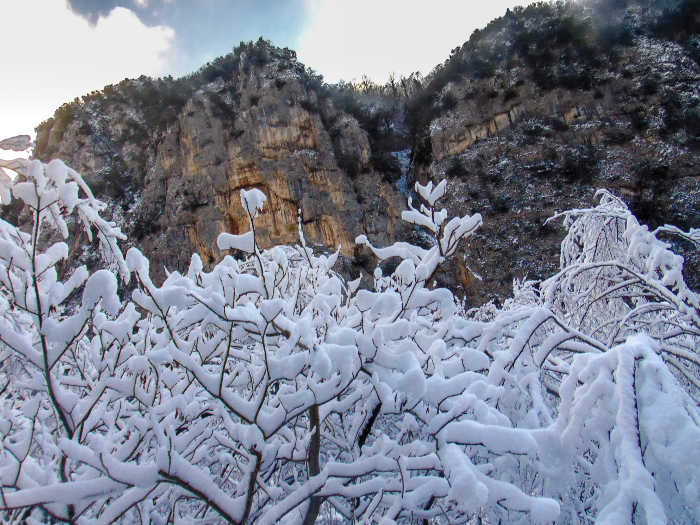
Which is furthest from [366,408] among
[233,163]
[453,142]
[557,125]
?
[557,125]

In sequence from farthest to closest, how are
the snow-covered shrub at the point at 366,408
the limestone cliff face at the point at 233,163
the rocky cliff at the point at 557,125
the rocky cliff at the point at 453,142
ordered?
the limestone cliff face at the point at 233,163 < the rocky cliff at the point at 453,142 < the rocky cliff at the point at 557,125 < the snow-covered shrub at the point at 366,408

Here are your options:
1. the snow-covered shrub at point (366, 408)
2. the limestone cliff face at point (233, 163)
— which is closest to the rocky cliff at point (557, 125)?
the limestone cliff face at point (233, 163)

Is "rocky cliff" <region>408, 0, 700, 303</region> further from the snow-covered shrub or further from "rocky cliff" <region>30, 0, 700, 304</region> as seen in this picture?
the snow-covered shrub

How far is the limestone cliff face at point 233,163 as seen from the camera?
765 inches

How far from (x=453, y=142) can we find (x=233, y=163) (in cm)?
1235

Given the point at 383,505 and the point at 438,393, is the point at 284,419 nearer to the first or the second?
the point at 438,393

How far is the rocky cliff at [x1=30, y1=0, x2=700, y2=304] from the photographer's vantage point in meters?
18.2

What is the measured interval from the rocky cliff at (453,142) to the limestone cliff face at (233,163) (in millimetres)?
88

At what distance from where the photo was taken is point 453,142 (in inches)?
873

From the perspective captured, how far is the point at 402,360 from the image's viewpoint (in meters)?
1.04

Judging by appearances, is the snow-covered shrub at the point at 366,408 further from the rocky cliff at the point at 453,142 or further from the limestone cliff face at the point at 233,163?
the limestone cliff face at the point at 233,163

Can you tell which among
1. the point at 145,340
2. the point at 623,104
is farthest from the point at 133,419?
the point at 623,104

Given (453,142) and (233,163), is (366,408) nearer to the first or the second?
(233,163)

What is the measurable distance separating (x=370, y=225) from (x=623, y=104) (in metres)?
14.4
